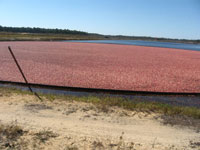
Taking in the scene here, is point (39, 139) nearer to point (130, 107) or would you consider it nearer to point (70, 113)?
point (70, 113)

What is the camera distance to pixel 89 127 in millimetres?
3795

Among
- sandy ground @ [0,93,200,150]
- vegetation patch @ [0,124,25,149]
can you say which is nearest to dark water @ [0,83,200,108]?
sandy ground @ [0,93,200,150]

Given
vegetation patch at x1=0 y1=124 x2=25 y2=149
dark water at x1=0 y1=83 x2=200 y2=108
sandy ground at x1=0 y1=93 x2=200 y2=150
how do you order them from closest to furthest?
vegetation patch at x1=0 y1=124 x2=25 y2=149
sandy ground at x1=0 y1=93 x2=200 y2=150
dark water at x1=0 y1=83 x2=200 y2=108

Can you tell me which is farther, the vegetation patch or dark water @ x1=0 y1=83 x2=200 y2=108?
dark water @ x1=0 y1=83 x2=200 y2=108

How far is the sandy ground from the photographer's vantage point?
3.19 meters

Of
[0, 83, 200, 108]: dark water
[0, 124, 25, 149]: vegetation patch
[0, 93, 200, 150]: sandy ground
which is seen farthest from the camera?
[0, 83, 200, 108]: dark water

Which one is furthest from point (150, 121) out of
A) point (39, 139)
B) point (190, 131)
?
point (39, 139)

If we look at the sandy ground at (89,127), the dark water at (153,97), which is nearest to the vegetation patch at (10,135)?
the sandy ground at (89,127)

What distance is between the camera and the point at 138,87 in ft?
25.4

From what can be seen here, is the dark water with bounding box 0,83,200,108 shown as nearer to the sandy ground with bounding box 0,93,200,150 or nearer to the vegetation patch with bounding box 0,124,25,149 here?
the sandy ground with bounding box 0,93,200,150

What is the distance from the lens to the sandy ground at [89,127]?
10.5 feet

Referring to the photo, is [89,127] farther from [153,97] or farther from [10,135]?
[153,97]

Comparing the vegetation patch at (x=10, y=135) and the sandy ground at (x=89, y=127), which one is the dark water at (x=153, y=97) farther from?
the vegetation patch at (x=10, y=135)

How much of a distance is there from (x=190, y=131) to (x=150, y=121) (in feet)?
2.44
